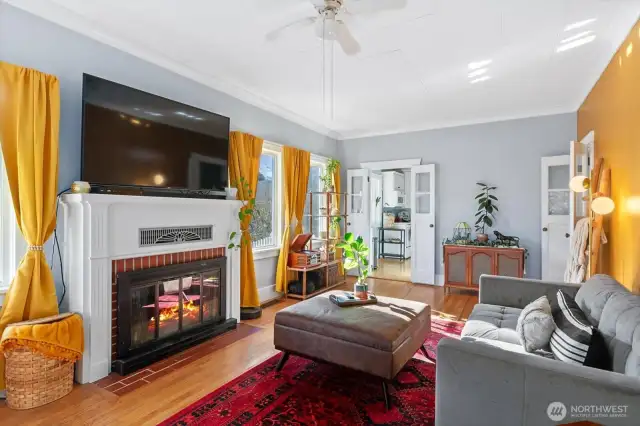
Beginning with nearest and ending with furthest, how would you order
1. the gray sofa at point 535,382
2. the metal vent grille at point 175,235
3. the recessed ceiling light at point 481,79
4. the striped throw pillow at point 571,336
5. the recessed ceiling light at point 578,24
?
the gray sofa at point 535,382 → the striped throw pillow at point 571,336 → the recessed ceiling light at point 578,24 → the metal vent grille at point 175,235 → the recessed ceiling light at point 481,79

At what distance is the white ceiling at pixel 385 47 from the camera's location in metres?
2.40

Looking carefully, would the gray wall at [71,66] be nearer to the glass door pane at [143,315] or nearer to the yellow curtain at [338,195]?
the glass door pane at [143,315]

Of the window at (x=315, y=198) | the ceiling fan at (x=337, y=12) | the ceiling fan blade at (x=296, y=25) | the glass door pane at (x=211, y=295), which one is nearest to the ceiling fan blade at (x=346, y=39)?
the ceiling fan at (x=337, y=12)

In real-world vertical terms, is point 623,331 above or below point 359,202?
below

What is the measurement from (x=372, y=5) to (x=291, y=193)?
118 inches

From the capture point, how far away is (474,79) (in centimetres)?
368

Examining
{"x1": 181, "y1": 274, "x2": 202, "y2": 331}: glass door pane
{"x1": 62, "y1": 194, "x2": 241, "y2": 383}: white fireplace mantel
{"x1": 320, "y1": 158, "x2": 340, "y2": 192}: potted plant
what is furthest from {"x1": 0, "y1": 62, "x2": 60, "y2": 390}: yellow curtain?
{"x1": 320, "y1": 158, "x2": 340, "y2": 192}: potted plant

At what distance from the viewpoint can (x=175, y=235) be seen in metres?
3.11

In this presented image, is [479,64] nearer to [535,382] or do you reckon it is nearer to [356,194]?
[535,382]

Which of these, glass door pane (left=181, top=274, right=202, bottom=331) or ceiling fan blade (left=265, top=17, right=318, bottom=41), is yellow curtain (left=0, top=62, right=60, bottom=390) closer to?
glass door pane (left=181, top=274, right=202, bottom=331)

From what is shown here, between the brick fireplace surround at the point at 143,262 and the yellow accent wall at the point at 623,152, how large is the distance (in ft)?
11.4

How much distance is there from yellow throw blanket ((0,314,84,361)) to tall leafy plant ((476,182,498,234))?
5.06 meters

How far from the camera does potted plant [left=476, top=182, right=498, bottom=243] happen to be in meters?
5.17

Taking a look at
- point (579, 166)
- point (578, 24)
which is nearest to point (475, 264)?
point (579, 166)
